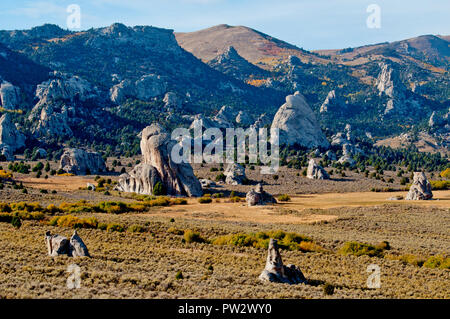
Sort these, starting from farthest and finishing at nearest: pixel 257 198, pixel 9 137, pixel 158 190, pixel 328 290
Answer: pixel 9 137 → pixel 158 190 → pixel 257 198 → pixel 328 290

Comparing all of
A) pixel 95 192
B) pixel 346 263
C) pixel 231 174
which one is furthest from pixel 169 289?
pixel 231 174

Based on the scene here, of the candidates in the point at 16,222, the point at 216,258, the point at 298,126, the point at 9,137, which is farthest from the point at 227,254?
the point at 298,126

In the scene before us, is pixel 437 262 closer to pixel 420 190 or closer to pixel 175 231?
pixel 175 231

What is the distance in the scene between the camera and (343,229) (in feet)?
172

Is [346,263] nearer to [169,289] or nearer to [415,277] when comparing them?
[415,277]

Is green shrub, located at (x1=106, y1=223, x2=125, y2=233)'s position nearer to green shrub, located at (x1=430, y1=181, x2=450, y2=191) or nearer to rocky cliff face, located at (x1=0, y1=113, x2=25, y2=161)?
green shrub, located at (x1=430, y1=181, x2=450, y2=191)

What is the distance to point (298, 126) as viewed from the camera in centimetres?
15638

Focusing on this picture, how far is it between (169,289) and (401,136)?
188m

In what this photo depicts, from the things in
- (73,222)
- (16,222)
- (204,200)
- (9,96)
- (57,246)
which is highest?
(9,96)

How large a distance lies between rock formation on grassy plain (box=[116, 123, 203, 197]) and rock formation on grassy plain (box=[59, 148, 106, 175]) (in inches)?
1138

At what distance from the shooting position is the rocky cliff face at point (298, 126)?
154m

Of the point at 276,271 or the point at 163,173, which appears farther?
the point at 163,173
